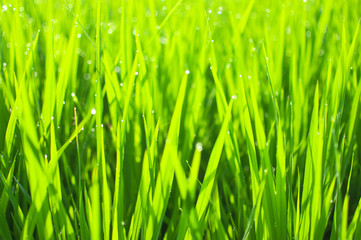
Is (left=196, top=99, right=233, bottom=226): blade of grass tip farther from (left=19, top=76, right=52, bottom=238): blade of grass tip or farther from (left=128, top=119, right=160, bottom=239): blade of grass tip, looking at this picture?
(left=19, top=76, right=52, bottom=238): blade of grass tip

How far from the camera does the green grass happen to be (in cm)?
50

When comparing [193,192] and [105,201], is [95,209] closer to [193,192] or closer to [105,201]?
[105,201]

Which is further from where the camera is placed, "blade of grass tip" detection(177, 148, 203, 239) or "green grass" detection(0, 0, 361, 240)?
"green grass" detection(0, 0, 361, 240)

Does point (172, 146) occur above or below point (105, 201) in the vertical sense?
above

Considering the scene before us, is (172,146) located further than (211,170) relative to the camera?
No

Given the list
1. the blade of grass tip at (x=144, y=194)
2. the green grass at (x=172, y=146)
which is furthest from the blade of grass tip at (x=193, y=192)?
the blade of grass tip at (x=144, y=194)

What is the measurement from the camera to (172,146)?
392 millimetres

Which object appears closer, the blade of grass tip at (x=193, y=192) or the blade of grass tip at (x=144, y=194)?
the blade of grass tip at (x=193, y=192)

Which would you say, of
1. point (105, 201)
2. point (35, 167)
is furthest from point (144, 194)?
point (35, 167)

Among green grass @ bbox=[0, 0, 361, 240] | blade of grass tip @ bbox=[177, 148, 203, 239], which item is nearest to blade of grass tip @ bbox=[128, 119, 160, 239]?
green grass @ bbox=[0, 0, 361, 240]

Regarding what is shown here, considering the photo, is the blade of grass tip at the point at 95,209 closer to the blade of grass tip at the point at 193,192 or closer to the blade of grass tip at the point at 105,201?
the blade of grass tip at the point at 105,201

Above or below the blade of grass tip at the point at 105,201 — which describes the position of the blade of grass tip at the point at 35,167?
above

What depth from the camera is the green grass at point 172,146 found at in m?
0.50

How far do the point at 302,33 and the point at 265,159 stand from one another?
0.61 meters
